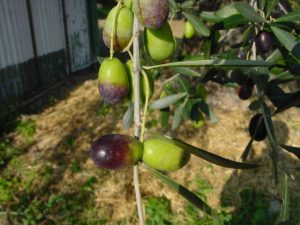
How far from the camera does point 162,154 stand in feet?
2.11

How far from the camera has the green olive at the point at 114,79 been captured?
2.33ft

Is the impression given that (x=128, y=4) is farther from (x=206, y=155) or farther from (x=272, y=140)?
(x=272, y=140)

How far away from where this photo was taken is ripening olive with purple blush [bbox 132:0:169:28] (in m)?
0.66

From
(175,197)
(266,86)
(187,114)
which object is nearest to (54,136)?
(175,197)

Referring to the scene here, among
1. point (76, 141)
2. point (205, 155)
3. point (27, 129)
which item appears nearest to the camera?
point (205, 155)

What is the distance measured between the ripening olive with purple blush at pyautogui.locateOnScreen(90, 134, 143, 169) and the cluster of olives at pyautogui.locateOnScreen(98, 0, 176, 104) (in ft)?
0.37

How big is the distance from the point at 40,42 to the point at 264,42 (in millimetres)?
4497

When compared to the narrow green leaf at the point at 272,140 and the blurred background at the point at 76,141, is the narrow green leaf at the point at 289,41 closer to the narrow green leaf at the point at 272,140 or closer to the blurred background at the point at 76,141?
the narrow green leaf at the point at 272,140

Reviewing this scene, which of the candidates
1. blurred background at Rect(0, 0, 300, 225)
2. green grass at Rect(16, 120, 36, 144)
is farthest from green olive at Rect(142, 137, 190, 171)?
green grass at Rect(16, 120, 36, 144)

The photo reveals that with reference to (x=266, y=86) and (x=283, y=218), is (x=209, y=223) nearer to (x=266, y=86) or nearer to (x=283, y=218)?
(x=266, y=86)

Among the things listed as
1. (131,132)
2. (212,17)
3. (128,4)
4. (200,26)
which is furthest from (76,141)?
(128,4)

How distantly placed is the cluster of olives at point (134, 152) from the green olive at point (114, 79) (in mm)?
101

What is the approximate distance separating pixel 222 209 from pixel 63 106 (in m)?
2.58

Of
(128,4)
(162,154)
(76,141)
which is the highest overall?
(128,4)
